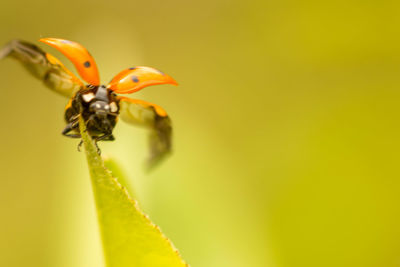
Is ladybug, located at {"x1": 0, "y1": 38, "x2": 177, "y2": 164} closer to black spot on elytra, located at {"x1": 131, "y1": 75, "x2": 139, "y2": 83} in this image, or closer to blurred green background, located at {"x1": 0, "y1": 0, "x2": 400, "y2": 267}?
black spot on elytra, located at {"x1": 131, "y1": 75, "x2": 139, "y2": 83}

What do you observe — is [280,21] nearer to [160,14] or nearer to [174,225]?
[160,14]

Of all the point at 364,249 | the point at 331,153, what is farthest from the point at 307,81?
the point at 364,249

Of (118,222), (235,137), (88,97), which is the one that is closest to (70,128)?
(88,97)

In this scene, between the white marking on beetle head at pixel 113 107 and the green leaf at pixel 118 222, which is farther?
the white marking on beetle head at pixel 113 107

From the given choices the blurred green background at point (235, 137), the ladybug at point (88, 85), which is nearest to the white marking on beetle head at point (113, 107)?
the ladybug at point (88, 85)

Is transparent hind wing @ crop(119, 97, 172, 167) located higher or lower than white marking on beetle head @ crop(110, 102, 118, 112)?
lower

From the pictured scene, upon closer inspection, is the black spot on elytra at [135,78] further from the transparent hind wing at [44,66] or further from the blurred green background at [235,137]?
the blurred green background at [235,137]

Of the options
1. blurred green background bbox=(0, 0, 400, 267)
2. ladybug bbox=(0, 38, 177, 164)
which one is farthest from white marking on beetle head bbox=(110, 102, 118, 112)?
blurred green background bbox=(0, 0, 400, 267)

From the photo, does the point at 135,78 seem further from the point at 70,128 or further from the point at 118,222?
the point at 118,222
